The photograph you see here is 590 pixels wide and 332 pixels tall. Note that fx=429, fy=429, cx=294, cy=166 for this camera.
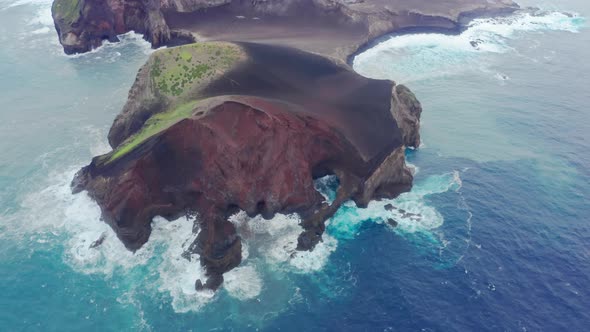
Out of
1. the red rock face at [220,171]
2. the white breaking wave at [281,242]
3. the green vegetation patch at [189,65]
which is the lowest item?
the white breaking wave at [281,242]

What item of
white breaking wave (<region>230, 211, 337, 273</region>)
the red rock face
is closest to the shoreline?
the red rock face

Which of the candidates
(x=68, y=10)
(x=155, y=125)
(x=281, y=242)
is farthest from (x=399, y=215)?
(x=68, y=10)

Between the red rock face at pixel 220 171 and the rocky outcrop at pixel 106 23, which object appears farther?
the rocky outcrop at pixel 106 23

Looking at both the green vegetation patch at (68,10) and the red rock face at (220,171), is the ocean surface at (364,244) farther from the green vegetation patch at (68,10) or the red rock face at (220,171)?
the green vegetation patch at (68,10)

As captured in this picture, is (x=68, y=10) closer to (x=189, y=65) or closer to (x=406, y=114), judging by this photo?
(x=189, y=65)

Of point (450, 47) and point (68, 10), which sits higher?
point (68, 10)

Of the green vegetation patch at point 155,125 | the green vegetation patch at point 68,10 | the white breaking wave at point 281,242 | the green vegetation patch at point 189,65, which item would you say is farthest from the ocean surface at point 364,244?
the green vegetation patch at point 68,10

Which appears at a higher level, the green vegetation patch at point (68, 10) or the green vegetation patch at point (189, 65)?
the green vegetation patch at point (189, 65)
